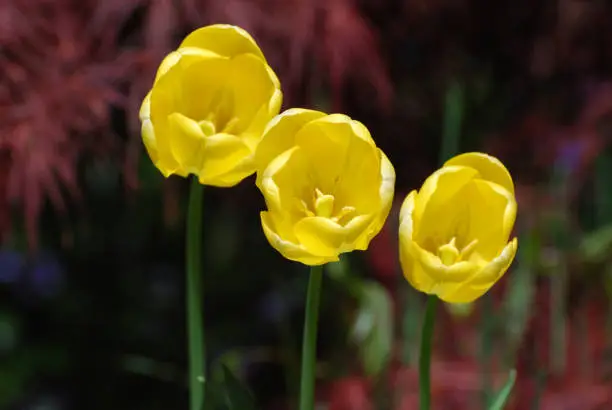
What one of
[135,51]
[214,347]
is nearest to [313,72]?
[135,51]

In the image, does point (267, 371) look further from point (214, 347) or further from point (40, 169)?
point (40, 169)

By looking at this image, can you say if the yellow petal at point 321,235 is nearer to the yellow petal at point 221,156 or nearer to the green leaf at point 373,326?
the yellow petal at point 221,156

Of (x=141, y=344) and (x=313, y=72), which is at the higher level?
(x=313, y=72)

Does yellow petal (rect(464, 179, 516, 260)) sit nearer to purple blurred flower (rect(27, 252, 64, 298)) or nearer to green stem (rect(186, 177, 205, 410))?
green stem (rect(186, 177, 205, 410))

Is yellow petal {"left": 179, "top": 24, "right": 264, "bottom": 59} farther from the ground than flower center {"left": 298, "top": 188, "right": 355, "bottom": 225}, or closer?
farther from the ground

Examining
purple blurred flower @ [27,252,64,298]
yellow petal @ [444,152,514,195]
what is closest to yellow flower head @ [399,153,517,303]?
yellow petal @ [444,152,514,195]

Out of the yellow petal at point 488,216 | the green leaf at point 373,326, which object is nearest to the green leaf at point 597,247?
the green leaf at point 373,326
